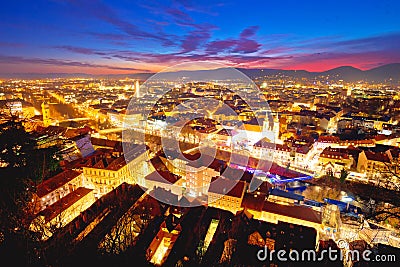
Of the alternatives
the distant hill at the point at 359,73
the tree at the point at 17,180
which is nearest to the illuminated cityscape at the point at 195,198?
the tree at the point at 17,180

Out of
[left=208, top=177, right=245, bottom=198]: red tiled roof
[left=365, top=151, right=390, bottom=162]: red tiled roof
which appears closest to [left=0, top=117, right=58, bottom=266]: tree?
[left=208, top=177, right=245, bottom=198]: red tiled roof

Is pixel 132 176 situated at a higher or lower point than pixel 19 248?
lower

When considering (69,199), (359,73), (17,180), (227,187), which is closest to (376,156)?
(227,187)

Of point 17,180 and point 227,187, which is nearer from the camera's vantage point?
point 17,180

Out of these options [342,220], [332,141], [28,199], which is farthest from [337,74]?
[28,199]

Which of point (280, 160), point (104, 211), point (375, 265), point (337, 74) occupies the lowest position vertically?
point (280, 160)

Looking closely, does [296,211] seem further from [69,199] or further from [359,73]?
[359,73]

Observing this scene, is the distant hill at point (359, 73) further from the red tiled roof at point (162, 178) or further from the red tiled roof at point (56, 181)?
the red tiled roof at point (56, 181)

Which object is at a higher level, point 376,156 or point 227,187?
point 376,156

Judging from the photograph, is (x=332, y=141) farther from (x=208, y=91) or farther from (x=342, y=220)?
(x=208, y=91)

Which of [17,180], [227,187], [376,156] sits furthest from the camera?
[376,156]

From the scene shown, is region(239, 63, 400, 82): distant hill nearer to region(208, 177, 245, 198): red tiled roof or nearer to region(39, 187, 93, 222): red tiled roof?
region(208, 177, 245, 198): red tiled roof
